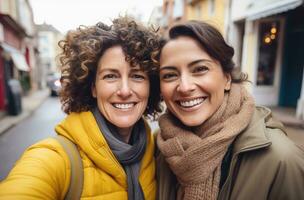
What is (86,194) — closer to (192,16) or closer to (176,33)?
(176,33)

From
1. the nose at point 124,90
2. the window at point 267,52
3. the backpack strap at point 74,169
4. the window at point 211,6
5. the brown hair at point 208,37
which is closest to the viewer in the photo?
the backpack strap at point 74,169

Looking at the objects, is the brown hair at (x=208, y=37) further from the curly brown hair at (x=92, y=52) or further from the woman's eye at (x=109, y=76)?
the woman's eye at (x=109, y=76)

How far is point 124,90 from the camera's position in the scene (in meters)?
1.93

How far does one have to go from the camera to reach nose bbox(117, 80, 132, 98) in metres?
1.93

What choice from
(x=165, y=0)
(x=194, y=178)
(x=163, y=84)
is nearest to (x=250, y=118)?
(x=194, y=178)

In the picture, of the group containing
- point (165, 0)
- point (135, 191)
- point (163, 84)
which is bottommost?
point (135, 191)

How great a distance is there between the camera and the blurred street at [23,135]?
5842 millimetres

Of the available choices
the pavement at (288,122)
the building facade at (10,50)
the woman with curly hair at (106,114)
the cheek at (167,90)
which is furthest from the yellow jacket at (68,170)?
the building facade at (10,50)

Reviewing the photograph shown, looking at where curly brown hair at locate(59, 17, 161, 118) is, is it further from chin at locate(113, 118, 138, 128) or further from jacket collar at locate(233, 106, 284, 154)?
jacket collar at locate(233, 106, 284, 154)

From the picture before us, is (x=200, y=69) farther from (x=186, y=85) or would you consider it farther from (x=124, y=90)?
(x=124, y=90)

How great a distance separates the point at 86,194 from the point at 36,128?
816 centimetres

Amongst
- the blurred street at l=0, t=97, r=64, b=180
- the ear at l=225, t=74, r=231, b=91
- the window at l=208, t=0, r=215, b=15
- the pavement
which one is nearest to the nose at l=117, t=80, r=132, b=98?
the ear at l=225, t=74, r=231, b=91

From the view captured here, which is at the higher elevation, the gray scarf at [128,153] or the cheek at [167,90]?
the cheek at [167,90]

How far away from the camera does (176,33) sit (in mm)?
1928
